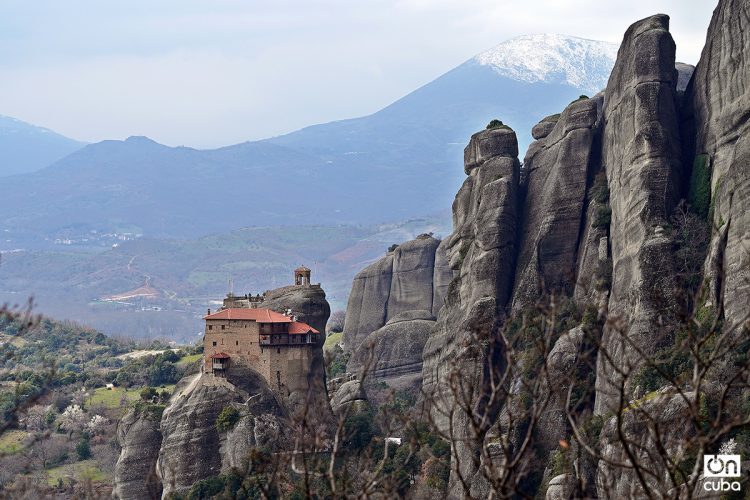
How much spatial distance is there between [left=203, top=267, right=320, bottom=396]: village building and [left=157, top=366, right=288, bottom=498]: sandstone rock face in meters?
0.97

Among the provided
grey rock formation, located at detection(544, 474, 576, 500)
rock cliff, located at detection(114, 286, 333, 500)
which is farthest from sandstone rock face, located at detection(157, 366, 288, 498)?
grey rock formation, located at detection(544, 474, 576, 500)

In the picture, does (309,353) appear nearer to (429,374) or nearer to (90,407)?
(429,374)

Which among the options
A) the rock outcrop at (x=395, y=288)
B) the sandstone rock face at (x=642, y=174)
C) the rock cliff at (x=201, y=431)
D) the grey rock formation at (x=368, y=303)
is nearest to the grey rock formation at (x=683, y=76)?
the sandstone rock face at (x=642, y=174)

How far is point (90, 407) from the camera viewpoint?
106 meters

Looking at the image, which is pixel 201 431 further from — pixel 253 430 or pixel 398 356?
pixel 398 356

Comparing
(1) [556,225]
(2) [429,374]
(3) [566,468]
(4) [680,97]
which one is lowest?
(3) [566,468]

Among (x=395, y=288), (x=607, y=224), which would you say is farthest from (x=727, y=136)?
(x=395, y=288)

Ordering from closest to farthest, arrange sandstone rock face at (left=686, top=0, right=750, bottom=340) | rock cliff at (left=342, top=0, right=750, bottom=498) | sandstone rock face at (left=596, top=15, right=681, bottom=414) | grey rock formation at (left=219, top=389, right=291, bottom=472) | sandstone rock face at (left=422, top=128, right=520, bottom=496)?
sandstone rock face at (left=686, top=0, right=750, bottom=340)
rock cliff at (left=342, top=0, right=750, bottom=498)
sandstone rock face at (left=596, top=15, right=681, bottom=414)
grey rock formation at (left=219, top=389, right=291, bottom=472)
sandstone rock face at (left=422, top=128, right=520, bottom=496)

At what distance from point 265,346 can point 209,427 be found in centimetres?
552

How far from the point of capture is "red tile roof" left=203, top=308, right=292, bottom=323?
3068 inches

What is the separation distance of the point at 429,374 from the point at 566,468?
80.6 ft

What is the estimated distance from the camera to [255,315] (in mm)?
78375

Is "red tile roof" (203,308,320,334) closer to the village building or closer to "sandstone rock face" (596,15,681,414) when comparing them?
the village building

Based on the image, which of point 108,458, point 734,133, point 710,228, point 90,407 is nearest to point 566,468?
point 710,228
